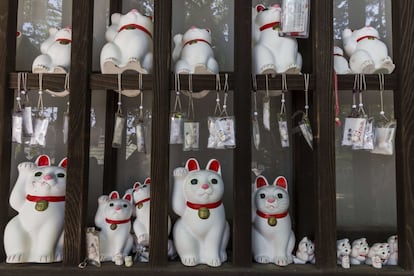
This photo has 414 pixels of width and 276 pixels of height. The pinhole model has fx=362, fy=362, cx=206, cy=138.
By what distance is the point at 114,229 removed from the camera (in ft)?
4.55

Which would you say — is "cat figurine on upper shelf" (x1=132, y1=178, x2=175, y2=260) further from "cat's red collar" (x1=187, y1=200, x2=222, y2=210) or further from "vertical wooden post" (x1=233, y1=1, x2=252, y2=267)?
"vertical wooden post" (x1=233, y1=1, x2=252, y2=267)

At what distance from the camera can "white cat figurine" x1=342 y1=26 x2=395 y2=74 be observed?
1.41 m

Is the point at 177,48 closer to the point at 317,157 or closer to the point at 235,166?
the point at 235,166

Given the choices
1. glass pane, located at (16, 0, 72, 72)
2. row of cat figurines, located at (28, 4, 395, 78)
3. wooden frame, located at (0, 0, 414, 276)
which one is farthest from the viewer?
glass pane, located at (16, 0, 72, 72)

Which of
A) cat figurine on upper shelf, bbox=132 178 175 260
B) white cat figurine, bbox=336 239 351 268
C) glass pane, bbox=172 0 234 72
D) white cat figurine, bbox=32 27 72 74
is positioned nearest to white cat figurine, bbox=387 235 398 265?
white cat figurine, bbox=336 239 351 268

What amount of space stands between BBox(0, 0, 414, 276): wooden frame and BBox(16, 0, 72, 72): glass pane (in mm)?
384

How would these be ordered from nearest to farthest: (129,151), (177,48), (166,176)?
(166,176) → (177,48) → (129,151)

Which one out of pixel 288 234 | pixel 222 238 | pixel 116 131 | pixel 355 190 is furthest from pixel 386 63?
pixel 116 131

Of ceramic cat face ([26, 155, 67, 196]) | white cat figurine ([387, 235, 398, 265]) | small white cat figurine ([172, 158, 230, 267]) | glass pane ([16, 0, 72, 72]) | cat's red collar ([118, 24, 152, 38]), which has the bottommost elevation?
white cat figurine ([387, 235, 398, 265])

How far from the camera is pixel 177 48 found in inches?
60.4

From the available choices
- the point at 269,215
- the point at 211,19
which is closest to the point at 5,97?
the point at 211,19

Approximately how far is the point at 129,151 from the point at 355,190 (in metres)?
1.08

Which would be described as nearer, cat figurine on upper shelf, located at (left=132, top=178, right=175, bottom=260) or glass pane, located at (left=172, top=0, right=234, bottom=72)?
cat figurine on upper shelf, located at (left=132, top=178, right=175, bottom=260)

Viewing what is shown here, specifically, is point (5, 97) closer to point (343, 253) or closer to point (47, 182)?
point (47, 182)
